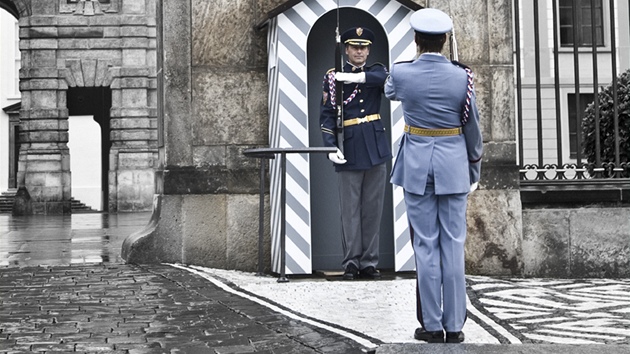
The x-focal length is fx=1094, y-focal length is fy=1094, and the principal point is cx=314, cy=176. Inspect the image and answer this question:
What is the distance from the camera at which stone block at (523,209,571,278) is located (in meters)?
9.38

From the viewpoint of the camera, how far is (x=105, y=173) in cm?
3105

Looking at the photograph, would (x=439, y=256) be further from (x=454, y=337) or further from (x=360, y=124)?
(x=360, y=124)

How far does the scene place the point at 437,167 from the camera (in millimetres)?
5777

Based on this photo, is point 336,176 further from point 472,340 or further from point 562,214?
point 472,340

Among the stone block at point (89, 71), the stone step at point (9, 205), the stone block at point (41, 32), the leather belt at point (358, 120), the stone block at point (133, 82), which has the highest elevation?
the stone block at point (41, 32)

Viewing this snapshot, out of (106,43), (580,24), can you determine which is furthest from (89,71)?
(580,24)

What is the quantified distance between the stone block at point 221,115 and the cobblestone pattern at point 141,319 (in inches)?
49.0

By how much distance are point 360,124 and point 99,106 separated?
908 inches

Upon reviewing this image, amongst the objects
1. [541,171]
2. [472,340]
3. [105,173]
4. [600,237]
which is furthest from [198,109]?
[105,173]

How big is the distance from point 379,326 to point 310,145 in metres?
3.03

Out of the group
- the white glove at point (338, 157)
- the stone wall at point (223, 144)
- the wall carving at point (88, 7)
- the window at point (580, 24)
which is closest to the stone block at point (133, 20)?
the wall carving at point (88, 7)

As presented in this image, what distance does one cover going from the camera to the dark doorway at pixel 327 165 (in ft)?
29.8

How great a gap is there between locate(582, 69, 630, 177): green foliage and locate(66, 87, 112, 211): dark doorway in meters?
19.6

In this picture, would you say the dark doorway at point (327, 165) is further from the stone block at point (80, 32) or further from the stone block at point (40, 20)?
the stone block at point (40, 20)
